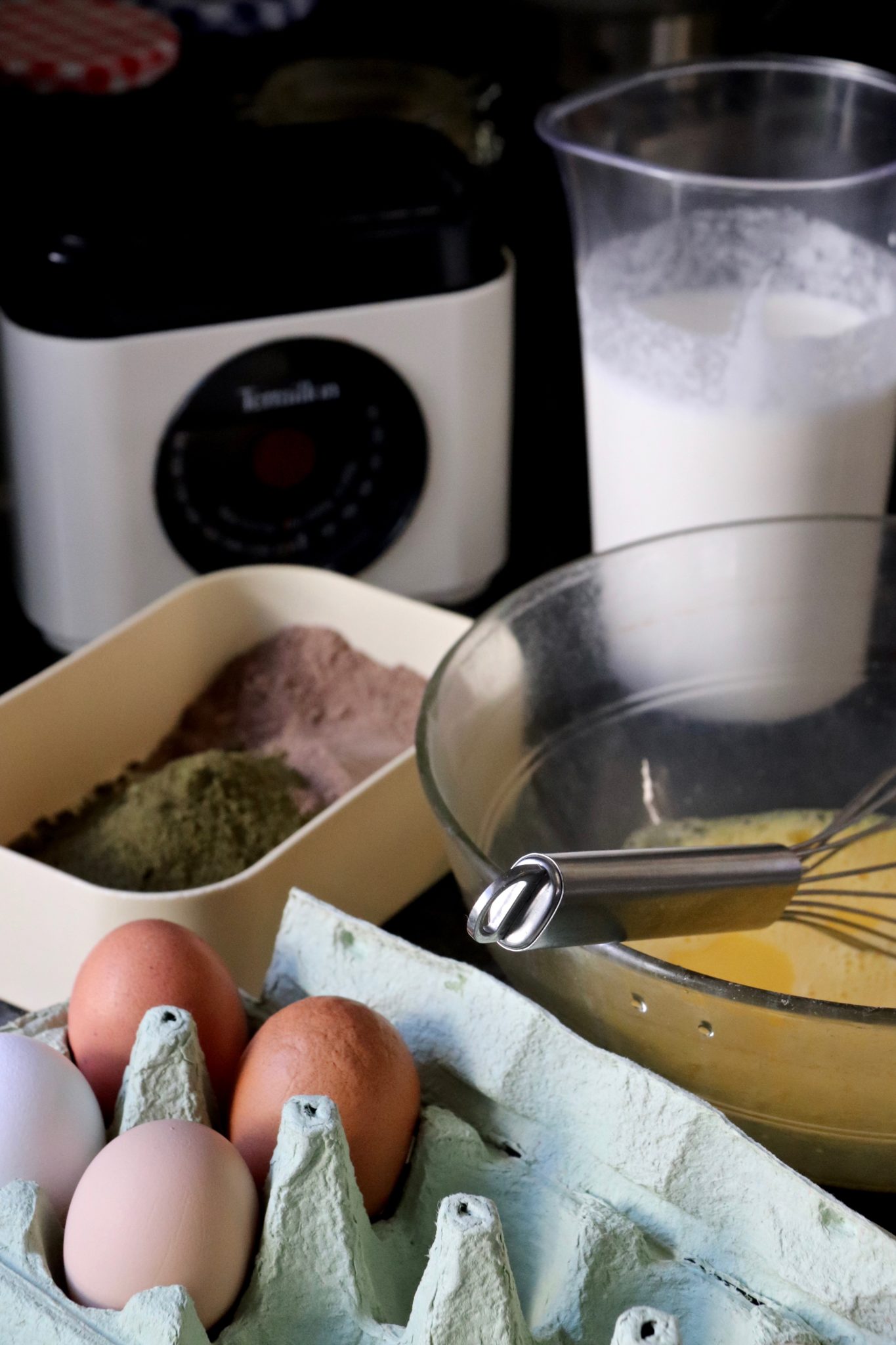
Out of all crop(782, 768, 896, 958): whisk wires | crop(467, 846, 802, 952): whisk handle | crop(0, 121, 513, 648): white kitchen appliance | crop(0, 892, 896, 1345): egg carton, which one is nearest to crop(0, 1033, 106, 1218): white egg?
crop(0, 892, 896, 1345): egg carton

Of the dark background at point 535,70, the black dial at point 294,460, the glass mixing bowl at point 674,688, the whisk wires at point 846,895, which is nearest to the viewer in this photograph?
the whisk wires at point 846,895

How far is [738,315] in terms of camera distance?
735 millimetres

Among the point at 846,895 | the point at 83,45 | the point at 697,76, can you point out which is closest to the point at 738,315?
the point at 697,76

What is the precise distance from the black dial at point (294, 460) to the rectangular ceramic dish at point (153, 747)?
0.12 feet

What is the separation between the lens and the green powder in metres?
0.62

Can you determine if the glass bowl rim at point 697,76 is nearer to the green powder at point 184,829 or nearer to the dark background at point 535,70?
the dark background at point 535,70

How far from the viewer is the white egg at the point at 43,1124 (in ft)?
1.46

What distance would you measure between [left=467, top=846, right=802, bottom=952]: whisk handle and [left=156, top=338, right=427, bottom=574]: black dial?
1.33 ft

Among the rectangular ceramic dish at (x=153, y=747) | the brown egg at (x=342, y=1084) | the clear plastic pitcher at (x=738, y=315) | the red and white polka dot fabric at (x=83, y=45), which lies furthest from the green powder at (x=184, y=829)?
the red and white polka dot fabric at (x=83, y=45)

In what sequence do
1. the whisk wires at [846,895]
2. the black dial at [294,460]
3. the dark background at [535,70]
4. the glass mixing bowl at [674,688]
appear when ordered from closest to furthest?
the whisk wires at [846,895] < the glass mixing bowl at [674,688] < the black dial at [294,460] < the dark background at [535,70]

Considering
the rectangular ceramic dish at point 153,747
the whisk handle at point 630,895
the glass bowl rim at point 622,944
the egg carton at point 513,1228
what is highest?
the whisk handle at point 630,895

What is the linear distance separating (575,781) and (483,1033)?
8.5 inches

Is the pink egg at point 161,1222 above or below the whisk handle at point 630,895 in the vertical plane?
below

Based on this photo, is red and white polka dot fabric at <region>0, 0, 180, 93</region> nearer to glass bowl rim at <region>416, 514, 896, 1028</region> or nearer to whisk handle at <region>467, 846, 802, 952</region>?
glass bowl rim at <region>416, 514, 896, 1028</region>
